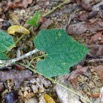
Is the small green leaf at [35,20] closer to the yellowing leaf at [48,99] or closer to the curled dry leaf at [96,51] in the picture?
the curled dry leaf at [96,51]

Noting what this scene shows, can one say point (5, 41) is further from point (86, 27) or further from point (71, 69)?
point (86, 27)

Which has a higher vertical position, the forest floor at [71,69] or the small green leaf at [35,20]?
the small green leaf at [35,20]

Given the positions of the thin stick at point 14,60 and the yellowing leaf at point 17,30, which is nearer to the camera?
the thin stick at point 14,60

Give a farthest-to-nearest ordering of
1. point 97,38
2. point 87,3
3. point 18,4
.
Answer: point 18,4, point 87,3, point 97,38

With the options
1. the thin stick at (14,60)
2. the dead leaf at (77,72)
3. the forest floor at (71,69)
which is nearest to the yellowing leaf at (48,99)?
the forest floor at (71,69)

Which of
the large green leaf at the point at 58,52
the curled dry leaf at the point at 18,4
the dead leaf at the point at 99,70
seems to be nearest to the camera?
the large green leaf at the point at 58,52

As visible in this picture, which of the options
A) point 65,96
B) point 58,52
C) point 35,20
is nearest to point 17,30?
point 35,20

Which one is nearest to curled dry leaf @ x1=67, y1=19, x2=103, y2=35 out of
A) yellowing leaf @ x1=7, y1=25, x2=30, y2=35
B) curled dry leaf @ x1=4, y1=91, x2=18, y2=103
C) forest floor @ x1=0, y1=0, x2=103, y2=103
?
forest floor @ x1=0, y1=0, x2=103, y2=103
